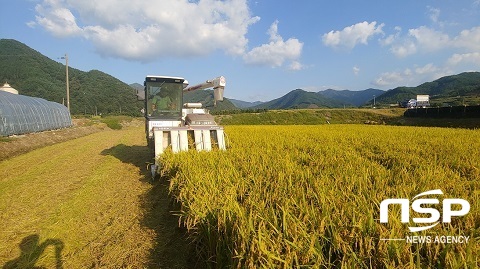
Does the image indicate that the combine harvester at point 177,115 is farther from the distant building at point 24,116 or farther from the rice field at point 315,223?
the distant building at point 24,116

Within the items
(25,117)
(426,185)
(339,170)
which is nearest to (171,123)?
(339,170)

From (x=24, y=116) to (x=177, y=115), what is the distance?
45.4 feet

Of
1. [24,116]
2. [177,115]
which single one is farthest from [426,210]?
[24,116]

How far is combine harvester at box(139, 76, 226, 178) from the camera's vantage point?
304 inches

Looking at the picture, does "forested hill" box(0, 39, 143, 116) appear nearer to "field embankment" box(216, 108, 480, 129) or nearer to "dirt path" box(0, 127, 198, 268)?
"field embankment" box(216, 108, 480, 129)

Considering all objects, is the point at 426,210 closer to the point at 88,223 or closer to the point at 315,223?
the point at 315,223

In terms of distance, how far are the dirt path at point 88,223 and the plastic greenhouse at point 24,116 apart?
9777 millimetres

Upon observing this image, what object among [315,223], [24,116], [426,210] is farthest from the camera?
[24,116]

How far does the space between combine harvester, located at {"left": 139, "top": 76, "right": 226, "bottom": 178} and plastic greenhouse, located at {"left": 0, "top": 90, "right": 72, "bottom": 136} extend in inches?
418

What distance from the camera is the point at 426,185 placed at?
11.4 ft

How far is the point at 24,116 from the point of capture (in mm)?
17312

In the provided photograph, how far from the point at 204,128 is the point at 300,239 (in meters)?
5.97

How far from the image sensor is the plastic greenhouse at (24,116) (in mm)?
15028

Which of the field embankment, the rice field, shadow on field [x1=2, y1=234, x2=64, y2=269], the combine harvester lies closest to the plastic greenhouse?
the combine harvester
